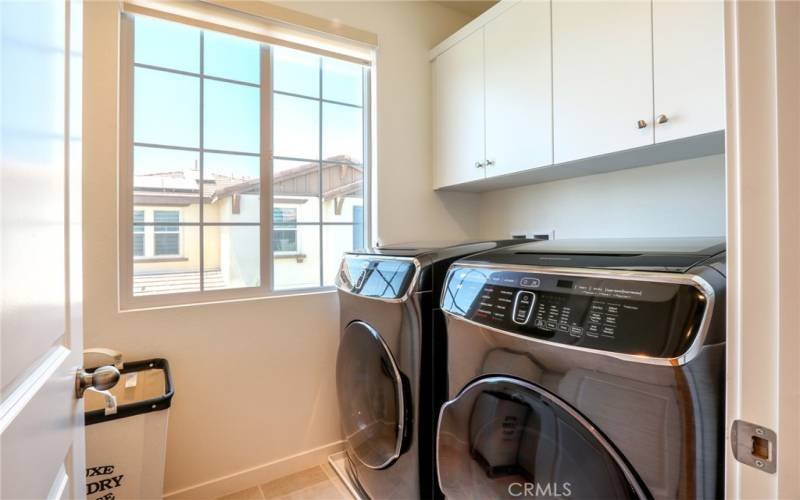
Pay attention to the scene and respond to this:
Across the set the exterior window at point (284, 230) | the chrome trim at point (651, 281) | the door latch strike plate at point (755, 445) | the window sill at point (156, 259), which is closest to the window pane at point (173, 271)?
the window sill at point (156, 259)

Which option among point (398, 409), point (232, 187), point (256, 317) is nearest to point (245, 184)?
point (232, 187)

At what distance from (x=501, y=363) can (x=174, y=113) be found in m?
1.75

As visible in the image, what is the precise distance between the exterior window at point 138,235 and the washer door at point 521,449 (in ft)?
4.76

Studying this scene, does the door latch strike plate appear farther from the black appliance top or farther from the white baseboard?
the white baseboard

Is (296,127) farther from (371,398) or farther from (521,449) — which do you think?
(521,449)

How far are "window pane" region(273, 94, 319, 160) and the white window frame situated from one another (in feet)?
0.16

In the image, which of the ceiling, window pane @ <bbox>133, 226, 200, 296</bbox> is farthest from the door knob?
the ceiling

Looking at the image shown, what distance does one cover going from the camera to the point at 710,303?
1.83 ft

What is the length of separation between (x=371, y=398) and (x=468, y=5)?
90.6 inches

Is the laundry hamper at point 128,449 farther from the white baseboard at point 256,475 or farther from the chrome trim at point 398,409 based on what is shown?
the chrome trim at point 398,409

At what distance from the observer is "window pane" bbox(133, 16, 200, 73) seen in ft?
5.21

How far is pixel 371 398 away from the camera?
1.40m

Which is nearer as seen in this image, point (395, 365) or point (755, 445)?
point (755, 445)

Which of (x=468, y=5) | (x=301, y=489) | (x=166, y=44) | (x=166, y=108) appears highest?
(x=468, y=5)
